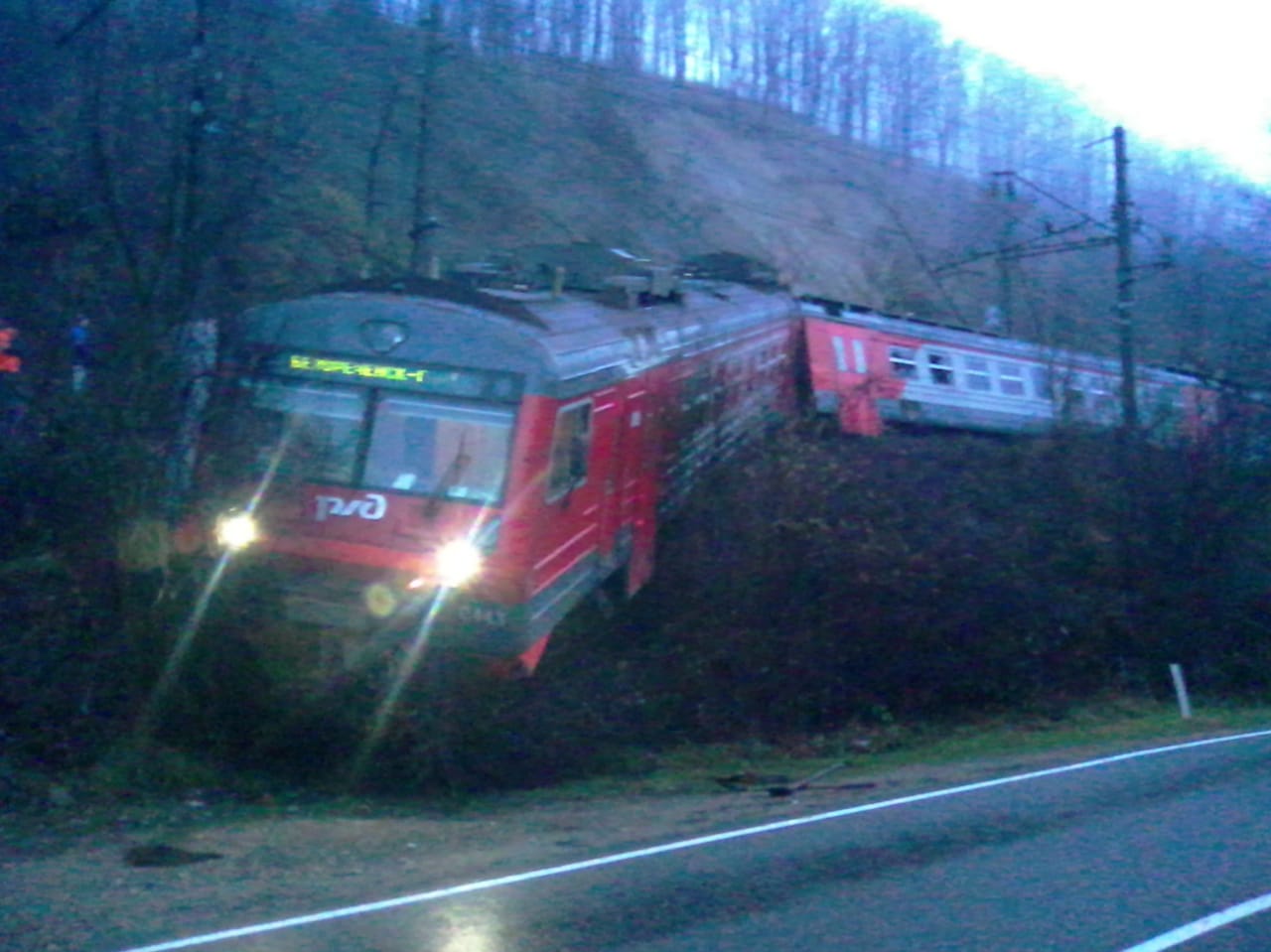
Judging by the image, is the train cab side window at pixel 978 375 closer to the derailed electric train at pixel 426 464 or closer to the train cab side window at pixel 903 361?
the train cab side window at pixel 903 361

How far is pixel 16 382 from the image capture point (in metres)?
12.9

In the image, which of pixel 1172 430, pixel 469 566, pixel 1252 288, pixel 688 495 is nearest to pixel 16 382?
pixel 469 566

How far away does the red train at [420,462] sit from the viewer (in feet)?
37.4

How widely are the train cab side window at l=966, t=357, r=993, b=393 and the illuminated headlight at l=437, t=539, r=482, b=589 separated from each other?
1884 centimetres

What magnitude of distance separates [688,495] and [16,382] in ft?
25.6

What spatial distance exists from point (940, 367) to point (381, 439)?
17.9 meters

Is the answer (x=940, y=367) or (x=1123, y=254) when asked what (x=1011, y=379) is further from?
(x=1123, y=254)

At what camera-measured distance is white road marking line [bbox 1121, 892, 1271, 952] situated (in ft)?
21.7

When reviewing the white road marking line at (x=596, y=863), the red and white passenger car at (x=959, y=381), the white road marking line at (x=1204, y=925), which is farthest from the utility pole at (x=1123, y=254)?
the white road marking line at (x=1204, y=925)

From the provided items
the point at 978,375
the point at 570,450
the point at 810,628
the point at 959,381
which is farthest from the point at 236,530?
the point at 978,375

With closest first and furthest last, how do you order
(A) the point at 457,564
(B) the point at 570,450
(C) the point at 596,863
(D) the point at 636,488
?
(C) the point at 596,863
(A) the point at 457,564
(B) the point at 570,450
(D) the point at 636,488

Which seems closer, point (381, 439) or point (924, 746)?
point (381, 439)

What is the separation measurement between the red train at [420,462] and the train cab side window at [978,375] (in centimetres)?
1670

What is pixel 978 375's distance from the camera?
28.5 metres
